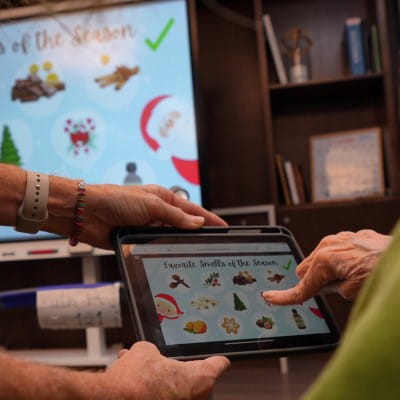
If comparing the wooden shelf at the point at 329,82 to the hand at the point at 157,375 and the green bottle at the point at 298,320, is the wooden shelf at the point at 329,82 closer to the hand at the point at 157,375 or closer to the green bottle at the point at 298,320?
the green bottle at the point at 298,320

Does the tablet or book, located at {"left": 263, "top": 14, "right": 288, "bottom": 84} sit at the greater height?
book, located at {"left": 263, "top": 14, "right": 288, "bottom": 84}

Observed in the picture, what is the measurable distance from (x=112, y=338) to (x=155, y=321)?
2.24 m

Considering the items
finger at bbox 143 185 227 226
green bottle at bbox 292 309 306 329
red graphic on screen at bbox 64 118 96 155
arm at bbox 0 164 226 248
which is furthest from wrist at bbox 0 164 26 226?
red graphic on screen at bbox 64 118 96 155

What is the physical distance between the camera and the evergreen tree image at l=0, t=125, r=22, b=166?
259 centimetres

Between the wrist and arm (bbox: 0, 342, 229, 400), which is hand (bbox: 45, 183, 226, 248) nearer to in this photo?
the wrist

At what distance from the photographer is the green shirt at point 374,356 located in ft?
0.71

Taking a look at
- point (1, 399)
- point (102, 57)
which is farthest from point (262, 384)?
point (1, 399)

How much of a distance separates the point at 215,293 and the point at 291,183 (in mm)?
1855

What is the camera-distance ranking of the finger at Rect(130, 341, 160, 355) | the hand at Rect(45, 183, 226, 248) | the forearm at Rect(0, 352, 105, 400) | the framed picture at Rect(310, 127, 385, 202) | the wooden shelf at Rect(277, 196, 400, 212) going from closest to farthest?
1. the forearm at Rect(0, 352, 105, 400)
2. the finger at Rect(130, 341, 160, 355)
3. the hand at Rect(45, 183, 226, 248)
4. the wooden shelf at Rect(277, 196, 400, 212)
5. the framed picture at Rect(310, 127, 385, 202)

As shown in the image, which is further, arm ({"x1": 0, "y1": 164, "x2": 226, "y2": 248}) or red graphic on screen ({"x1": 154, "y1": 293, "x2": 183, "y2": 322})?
arm ({"x1": 0, "y1": 164, "x2": 226, "y2": 248})

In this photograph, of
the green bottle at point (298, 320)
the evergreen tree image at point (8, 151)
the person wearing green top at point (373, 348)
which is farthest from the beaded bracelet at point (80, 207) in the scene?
the evergreen tree image at point (8, 151)

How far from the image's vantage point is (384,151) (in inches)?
102

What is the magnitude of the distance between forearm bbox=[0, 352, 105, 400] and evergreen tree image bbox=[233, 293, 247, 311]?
0.75 feet

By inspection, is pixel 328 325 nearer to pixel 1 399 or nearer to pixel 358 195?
pixel 1 399
